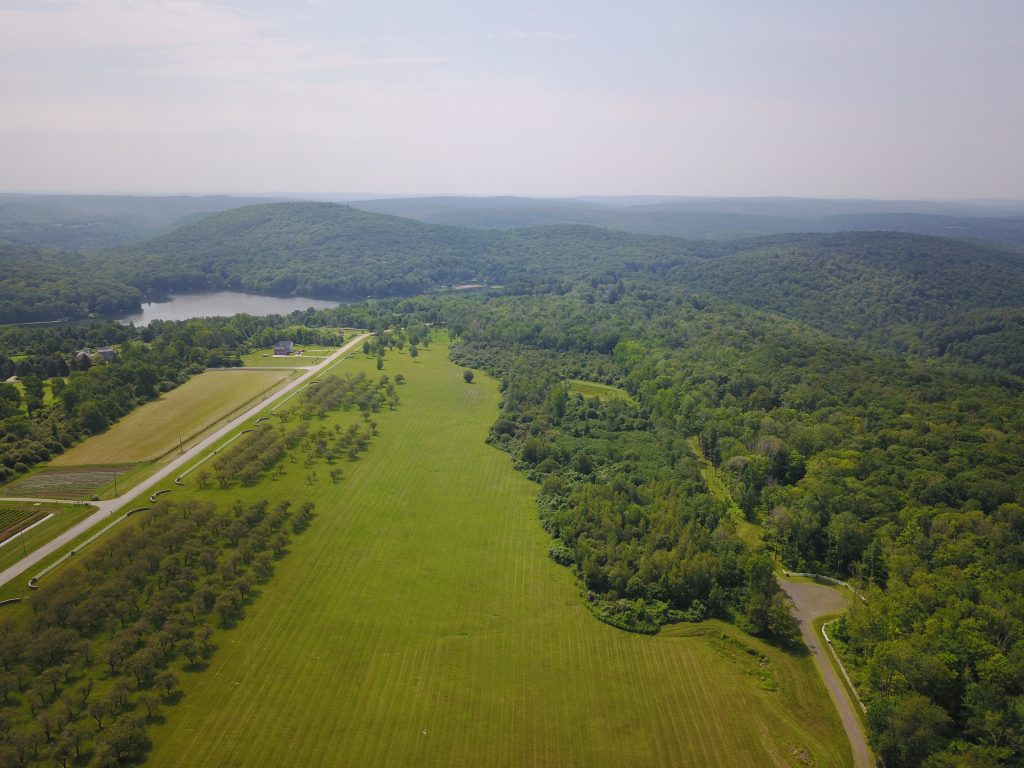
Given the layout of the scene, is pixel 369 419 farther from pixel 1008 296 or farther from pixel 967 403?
pixel 1008 296

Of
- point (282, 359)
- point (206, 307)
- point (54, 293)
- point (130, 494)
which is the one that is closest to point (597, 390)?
point (282, 359)

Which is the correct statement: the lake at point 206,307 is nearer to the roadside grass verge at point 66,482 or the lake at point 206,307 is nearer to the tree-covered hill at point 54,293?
the tree-covered hill at point 54,293

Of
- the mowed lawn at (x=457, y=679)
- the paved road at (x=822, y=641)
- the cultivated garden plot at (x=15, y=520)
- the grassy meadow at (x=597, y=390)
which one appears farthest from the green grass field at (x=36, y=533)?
the grassy meadow at (x=597, y=390)

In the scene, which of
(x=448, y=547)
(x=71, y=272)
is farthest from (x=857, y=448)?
(x=71, y=272)

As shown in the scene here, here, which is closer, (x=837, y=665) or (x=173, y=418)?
A: (x=837, y=665)

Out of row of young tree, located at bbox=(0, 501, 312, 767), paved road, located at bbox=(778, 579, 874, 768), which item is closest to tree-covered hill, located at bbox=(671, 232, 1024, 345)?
paved road, located at bbox=(778, 579, 874, 768)

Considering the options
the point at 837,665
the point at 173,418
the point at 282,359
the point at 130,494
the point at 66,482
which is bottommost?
the point at 837,665

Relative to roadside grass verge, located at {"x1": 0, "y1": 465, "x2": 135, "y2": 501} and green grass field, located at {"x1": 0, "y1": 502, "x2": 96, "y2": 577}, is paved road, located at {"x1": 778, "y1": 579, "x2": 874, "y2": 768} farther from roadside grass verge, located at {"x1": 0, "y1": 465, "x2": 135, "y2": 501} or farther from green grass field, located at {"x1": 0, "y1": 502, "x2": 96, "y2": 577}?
roadside grass verge, located at {"x1": 0, "y1": 465, "x2": 135, "y2": 501}

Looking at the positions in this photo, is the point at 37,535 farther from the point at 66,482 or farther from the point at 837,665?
the point at 837,665
